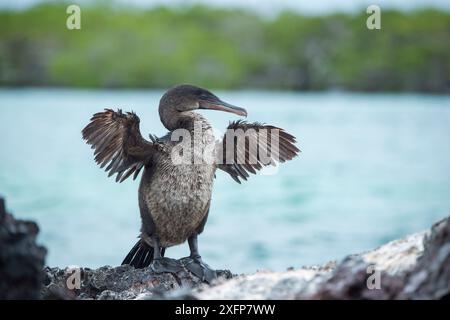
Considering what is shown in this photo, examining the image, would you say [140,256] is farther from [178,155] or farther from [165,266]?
[178,155]

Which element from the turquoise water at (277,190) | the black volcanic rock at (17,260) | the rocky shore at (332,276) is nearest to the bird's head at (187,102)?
the rocky shore at (332,276)

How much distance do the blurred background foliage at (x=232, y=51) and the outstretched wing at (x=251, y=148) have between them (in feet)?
134

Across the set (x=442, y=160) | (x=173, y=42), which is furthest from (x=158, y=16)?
(x=442, y=160)

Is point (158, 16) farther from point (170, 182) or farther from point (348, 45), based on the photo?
point (170, 182)

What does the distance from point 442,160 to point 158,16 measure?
4718cm

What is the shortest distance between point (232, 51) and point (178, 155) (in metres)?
52.1

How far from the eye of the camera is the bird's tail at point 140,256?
607cm

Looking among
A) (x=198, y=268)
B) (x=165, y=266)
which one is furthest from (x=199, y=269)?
(x=165, y=266)

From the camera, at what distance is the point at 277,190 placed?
21.3 meters

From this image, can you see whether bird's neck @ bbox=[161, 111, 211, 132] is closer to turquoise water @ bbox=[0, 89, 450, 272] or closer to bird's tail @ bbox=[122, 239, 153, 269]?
bird's tail @ bbox=[122, 239, 153, 269]

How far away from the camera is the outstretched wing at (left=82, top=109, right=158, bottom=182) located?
555cm

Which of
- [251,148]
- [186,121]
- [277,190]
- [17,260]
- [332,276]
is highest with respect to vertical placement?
[186,121]

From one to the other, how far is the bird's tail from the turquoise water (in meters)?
5.27
